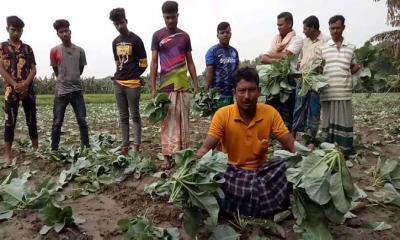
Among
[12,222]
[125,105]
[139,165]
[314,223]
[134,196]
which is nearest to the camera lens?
[314,223]

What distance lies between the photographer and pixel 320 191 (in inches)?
112

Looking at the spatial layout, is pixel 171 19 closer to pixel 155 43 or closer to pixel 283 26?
pixel 155 43

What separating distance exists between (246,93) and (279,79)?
1.90 m

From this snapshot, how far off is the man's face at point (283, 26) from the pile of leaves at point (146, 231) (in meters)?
3.20

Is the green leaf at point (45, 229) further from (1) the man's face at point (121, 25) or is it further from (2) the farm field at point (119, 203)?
(1) the man's face at point (121, 25)

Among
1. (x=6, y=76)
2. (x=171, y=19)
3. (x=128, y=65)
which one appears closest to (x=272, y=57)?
(x=171, y=19)

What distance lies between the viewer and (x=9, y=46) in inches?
210

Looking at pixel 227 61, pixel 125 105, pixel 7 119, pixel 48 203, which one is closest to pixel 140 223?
pixel 48 203

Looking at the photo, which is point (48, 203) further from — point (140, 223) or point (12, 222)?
point (140, 223)

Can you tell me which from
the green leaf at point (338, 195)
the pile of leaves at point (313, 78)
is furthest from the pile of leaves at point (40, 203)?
the pile of leaves at point (313, 78)

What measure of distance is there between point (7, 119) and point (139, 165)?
6.47 feet

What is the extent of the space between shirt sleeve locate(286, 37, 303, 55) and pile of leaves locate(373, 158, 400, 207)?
5.93 feet

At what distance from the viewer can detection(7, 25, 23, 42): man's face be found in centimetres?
524

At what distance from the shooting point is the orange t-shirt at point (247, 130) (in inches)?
136
